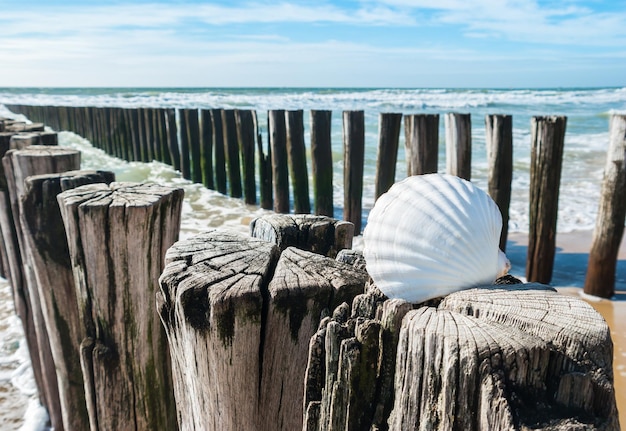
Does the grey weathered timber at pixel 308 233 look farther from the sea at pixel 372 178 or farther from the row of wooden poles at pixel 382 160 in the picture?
the row of wooden poles at pixel 382 160

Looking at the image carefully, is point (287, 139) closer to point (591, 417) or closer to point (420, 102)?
point (591, 417)

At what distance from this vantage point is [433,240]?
50.2 inches

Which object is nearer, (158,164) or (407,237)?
(407,237)

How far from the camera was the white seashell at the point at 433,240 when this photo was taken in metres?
1.24

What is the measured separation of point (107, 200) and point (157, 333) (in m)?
0.57

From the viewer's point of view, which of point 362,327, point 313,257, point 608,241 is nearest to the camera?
point 362,327

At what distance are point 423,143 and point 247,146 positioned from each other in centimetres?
413

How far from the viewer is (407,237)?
4.20ft

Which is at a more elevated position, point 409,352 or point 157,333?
point 409,352

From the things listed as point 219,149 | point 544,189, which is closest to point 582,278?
point 544,189

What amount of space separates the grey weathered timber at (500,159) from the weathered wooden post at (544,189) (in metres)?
0.23

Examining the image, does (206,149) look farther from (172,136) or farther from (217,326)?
(217,326)

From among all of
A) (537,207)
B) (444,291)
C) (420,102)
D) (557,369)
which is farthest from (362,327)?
(420,102)

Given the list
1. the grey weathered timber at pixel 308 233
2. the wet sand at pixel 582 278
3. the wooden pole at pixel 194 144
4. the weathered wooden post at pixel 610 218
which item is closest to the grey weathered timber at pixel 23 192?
the grey weathered timber at pixel 308 233
